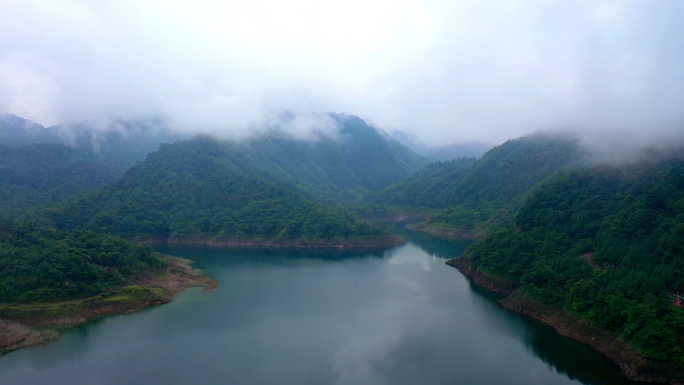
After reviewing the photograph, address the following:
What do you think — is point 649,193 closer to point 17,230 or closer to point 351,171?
point 17,230

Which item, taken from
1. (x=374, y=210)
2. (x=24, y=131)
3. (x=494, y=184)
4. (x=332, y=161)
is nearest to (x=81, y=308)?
(x=374, y=210)

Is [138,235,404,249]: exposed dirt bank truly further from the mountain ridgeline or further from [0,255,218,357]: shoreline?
[0,255,218,357]: shoreline

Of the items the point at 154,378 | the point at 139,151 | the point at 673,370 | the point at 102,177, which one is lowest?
the point at 154,378

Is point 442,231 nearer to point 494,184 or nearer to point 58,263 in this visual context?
point 494,184

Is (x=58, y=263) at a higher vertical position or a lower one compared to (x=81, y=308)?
higher

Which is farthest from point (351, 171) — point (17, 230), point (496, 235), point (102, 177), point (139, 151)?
point (17, 230)

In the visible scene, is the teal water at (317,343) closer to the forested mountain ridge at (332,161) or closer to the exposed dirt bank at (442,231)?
the exposed dirt bank at (442,231)
